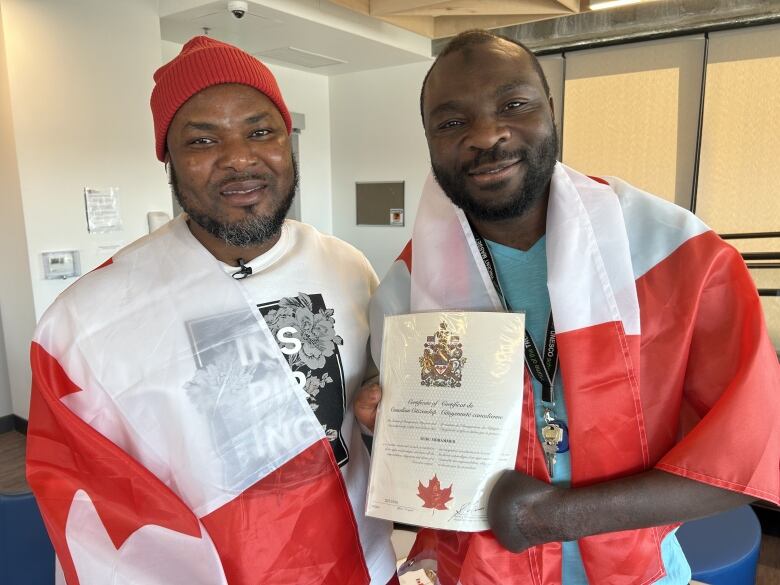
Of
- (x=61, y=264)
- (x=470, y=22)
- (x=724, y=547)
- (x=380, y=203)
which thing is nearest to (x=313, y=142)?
(x=380, y=203)

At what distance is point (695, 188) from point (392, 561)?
3839mm

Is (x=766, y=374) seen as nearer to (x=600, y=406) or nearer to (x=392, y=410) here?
(x=600, y=406)

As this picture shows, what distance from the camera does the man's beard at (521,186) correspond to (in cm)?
103

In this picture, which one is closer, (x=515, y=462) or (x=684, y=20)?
(x=515, y=462)

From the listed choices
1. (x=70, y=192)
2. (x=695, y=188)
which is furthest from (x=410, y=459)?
(x=695, y=188)

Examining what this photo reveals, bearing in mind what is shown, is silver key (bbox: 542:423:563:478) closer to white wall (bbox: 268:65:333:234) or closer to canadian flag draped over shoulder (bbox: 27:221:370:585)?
canadian flag draped over shoulder (bbox: 27:221:370:585)

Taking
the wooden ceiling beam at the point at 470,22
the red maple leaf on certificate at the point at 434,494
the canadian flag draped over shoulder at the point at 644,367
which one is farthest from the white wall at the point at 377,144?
the red maple leaf on certificate at the point at 434,494

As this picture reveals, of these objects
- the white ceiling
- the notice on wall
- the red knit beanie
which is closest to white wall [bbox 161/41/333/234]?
the white ceiling

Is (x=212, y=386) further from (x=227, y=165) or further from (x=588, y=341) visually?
(x=588, y=341)

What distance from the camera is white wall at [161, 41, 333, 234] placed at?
17.9 ft

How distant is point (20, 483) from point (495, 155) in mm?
3360

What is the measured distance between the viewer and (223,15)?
3.67 m

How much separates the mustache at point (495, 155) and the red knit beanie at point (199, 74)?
56 cm

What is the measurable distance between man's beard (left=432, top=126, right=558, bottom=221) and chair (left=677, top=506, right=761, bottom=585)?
4.09 feet
